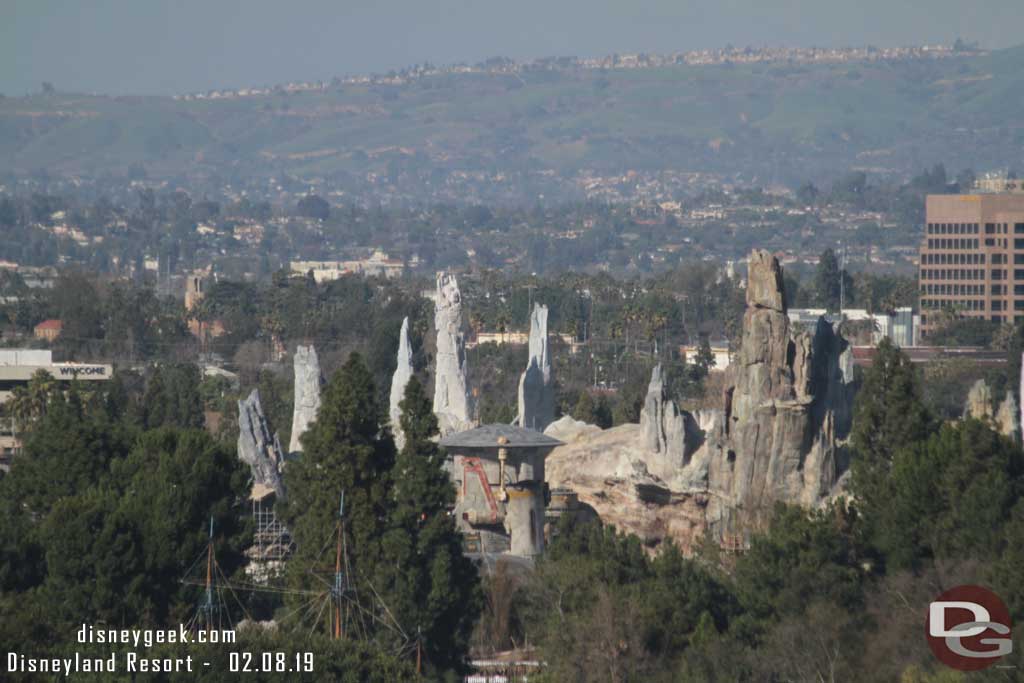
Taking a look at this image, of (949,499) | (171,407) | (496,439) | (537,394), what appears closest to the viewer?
(949,499)

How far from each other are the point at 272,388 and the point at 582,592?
46309mm

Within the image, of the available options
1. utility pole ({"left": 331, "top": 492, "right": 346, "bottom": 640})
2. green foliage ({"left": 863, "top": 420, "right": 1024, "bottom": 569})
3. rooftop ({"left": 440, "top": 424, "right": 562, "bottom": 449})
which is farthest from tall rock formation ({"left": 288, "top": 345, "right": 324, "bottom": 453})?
utility pole ({"left": 331, "top": 492, "right": 346, "bottom": 640})

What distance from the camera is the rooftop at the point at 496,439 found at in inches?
1745

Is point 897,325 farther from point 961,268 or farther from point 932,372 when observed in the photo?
point 932,372

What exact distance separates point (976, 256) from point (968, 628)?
4163 inches

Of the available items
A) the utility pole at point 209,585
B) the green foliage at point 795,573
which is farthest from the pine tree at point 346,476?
the green foliage at point 795,573

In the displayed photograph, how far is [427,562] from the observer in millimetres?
35406

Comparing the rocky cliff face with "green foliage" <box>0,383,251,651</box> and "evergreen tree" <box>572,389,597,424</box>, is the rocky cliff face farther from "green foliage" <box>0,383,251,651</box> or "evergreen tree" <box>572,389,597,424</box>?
"evergreen tree" <box>572,389,597,424</box>

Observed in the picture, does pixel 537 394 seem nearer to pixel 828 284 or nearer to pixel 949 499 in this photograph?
pixel 949 499

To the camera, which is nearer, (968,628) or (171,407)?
(968,628)

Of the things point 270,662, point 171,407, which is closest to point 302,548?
point 270,662

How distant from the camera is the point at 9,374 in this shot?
8350 centimetres

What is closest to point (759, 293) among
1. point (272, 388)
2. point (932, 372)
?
point (272, 388)

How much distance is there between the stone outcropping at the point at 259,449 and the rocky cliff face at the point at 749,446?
208 inches
